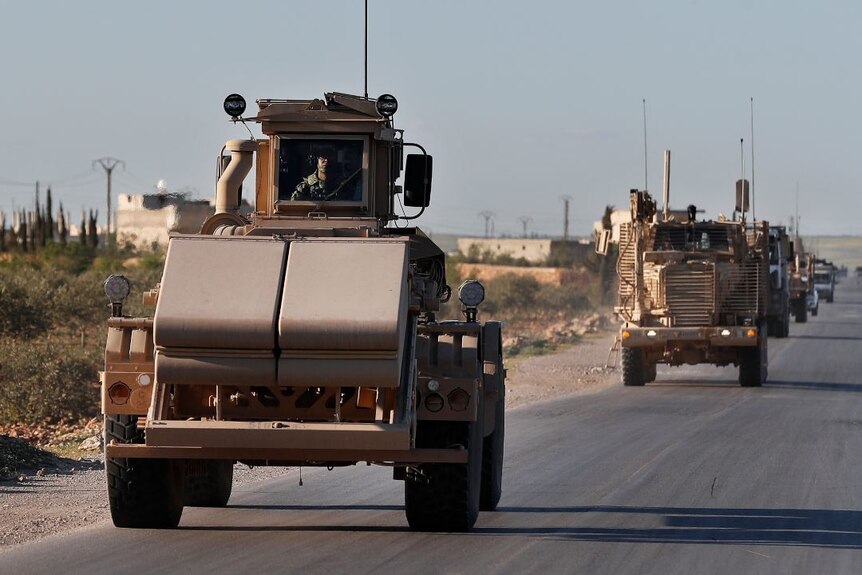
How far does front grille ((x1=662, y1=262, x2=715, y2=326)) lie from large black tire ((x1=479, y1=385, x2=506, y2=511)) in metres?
15.7

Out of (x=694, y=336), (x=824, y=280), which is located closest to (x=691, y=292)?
(x=694, y=336)

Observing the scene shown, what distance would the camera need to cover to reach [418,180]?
12141mm

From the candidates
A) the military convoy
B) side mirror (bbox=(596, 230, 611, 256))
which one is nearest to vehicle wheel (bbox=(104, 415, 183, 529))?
side mirror (bbox=(596, 230, 611, 256))

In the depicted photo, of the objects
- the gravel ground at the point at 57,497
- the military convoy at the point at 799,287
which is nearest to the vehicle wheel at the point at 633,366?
the gravel ground at the point at 57,497

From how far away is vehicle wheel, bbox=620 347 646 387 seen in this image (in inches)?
1132

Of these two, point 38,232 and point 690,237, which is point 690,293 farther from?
point 38,232

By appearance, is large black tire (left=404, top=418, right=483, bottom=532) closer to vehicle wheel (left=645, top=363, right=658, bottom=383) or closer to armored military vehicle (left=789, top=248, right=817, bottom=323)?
vehicle wheel (left=645, top=363, right=658, bottom=383)

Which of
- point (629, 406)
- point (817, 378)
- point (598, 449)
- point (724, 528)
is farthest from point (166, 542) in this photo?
point (817, 378)

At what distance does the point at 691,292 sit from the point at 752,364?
1702 millimetres

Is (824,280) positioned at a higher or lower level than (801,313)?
higher

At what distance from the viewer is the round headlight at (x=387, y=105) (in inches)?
472

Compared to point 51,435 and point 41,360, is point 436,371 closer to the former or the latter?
point 51,435

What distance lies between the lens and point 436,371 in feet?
36.6

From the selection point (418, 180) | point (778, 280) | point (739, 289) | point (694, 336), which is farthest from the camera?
point (778, 280)
